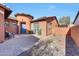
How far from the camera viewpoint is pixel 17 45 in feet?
14.0

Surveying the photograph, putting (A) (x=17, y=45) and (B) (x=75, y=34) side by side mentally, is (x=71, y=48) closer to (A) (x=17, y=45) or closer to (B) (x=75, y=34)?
(B) (x=75, y=34)

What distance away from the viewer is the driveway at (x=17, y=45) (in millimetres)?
4211

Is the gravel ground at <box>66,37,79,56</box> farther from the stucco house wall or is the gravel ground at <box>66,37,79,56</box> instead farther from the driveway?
Answer: the stucco house wall

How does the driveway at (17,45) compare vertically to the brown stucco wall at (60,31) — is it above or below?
below

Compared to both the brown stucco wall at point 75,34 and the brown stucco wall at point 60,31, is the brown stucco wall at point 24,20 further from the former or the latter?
the brown stucco wall at point 75,34

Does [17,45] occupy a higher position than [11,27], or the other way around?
[11,27]

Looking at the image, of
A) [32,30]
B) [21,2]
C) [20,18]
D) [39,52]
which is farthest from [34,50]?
[21,2]

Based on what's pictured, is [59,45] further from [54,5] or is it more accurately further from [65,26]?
[54,5]

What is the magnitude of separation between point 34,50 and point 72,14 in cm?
99

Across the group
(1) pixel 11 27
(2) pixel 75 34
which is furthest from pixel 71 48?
(1) pixel 11 27

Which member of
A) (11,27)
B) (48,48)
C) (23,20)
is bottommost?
(48,48)

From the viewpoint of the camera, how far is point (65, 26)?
428 cm

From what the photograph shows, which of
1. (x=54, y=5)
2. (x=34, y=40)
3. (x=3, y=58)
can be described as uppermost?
(x=54, y=5)

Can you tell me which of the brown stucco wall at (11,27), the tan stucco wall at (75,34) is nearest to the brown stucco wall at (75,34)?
the tan stucco wall at (75,34)
